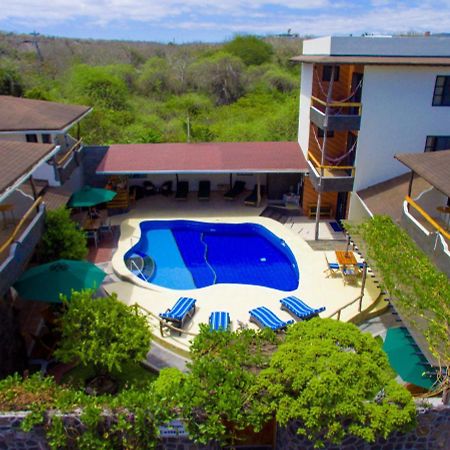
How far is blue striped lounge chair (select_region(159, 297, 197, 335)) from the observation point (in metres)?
14.9

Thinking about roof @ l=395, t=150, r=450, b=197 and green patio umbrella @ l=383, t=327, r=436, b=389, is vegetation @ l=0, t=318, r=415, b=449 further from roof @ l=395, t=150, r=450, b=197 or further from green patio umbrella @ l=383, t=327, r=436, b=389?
roof @ l=395, t=150, r=450, b=197

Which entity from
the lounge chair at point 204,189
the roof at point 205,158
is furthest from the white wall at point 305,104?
the lounge chair at point 204,189

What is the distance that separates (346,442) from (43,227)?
37.8ft

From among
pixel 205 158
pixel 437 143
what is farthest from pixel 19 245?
pixel 437 143

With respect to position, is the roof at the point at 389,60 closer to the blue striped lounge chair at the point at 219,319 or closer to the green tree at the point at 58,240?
the blue striped lounge chair at the point at 219,319

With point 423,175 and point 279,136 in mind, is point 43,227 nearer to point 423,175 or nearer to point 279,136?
point 423,175

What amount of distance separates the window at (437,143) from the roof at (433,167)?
6433 mm

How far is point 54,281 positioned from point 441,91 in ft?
60.9

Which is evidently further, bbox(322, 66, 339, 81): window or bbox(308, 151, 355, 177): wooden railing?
bbox(322, 66, 339, 81): window

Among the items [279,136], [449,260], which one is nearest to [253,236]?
[449,260]

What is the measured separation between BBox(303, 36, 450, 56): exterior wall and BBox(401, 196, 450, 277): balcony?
340 inches

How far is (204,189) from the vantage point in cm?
2800

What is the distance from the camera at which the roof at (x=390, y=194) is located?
18197 mm

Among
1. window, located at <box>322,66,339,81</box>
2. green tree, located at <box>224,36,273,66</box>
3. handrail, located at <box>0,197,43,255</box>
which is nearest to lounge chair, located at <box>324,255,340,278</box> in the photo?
window, located at <box>322,66,339,81</box>
